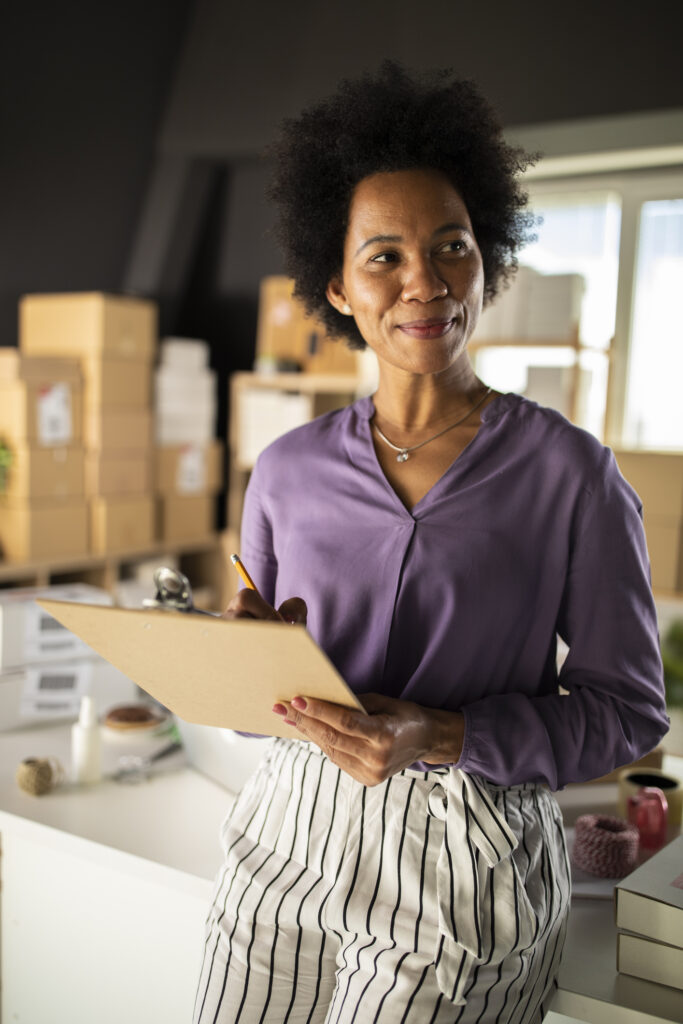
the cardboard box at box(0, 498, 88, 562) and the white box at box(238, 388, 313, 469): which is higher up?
the white box at box(238, 388, 313, 469)

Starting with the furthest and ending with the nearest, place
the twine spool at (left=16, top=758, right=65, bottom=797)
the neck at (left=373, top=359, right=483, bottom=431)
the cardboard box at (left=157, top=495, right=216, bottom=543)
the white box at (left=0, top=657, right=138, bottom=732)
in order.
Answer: the cardboard box at (left=157, top=495, right=216, bottom=543) < the white box at (left=0, top=657, right=138, bottom=732) < the twine spool at (left=16, top=758, right=65, bottom=797) < the neck at (left=373, top=359, right=483, bottom=431)

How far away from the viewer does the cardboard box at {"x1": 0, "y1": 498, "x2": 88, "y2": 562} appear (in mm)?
3680

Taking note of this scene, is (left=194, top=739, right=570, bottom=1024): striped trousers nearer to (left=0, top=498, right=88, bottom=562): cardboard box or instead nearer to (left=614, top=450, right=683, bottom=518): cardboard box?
(left=614, top=450, right=683, bottom=518): cardboard box

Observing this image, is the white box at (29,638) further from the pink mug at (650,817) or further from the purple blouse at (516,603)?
the pink mug at (650,817)

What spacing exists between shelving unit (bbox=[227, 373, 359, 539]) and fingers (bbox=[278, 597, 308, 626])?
111 inches

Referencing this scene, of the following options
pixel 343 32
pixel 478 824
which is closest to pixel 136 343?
pixel 343 32

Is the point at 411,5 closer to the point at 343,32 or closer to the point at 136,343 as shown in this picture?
the point at 343,32

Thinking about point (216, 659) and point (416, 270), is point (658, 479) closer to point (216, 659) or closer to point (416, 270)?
point (416, 270)

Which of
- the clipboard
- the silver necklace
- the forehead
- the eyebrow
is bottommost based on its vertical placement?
the clipboard

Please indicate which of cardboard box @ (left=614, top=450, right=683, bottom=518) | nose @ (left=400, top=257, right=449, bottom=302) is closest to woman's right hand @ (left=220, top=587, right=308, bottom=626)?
nose @ (left=400, top=257, right=449, bottom=302)

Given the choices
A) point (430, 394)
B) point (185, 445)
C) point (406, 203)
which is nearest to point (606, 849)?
point (430, 394)

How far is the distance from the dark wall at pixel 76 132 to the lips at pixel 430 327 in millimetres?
3390

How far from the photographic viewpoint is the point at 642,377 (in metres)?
3.89

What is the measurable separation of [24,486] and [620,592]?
9.87ft
